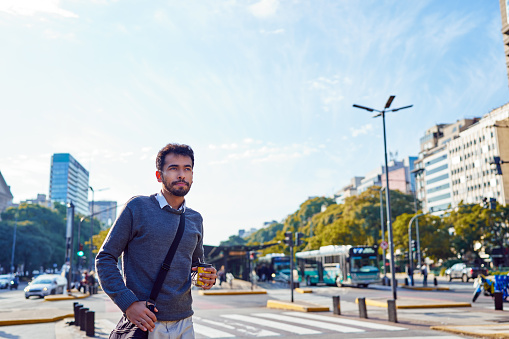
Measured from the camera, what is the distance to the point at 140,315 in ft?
9.47

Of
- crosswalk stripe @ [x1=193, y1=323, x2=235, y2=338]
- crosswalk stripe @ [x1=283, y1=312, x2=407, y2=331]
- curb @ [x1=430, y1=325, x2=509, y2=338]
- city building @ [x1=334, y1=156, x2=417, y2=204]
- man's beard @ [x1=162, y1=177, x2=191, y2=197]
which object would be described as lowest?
crosswalk stripe @ [x1=193, y1=323, x2=235, y2=338]

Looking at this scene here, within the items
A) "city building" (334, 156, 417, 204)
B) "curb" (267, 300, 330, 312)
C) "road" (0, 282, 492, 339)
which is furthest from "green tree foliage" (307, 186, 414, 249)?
"road" (0, 282, 492, 339)

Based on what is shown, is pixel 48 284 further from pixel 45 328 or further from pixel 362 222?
pixel 362 222

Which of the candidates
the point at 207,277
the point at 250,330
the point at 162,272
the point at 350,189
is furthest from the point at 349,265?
the point at 350,189

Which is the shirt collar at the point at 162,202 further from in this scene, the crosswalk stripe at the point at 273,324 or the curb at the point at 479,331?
the crosswalk stripe at the point at 273,324

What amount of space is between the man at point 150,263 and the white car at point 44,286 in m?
30.5

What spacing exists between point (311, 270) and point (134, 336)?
40369 millimetres

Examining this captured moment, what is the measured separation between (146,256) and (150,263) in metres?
0.05

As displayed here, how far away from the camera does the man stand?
2922mm

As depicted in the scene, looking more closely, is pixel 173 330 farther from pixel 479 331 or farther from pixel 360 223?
pixel 360 223

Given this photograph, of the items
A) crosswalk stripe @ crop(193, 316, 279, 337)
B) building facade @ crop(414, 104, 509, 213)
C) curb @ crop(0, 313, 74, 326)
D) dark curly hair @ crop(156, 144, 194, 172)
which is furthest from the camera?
building facade @ crop(414, 104, 509, 213)

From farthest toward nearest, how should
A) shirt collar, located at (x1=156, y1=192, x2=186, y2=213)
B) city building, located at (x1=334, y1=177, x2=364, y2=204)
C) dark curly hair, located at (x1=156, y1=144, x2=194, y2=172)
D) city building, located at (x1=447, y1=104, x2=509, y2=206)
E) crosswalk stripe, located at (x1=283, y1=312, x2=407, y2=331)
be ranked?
city building, located at (x1=334, y1=177, x2=364, y2=204) → city building, located at (x1=447, y1=104, x2=509, y2=206) → crosswalk stripe, located at (x1=283, y1=312, x2=407, y2=331) → dark curly hair, located at (x1=156, y1=144, x2=194, y2=172) → shirt collar, located at (x1=156, y1=192, x2=186, y2=213)

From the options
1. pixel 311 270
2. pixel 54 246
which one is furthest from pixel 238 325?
pixel 54 246

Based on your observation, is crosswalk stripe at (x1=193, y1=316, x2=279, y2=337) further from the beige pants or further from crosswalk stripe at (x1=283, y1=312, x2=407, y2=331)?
the beige pants
